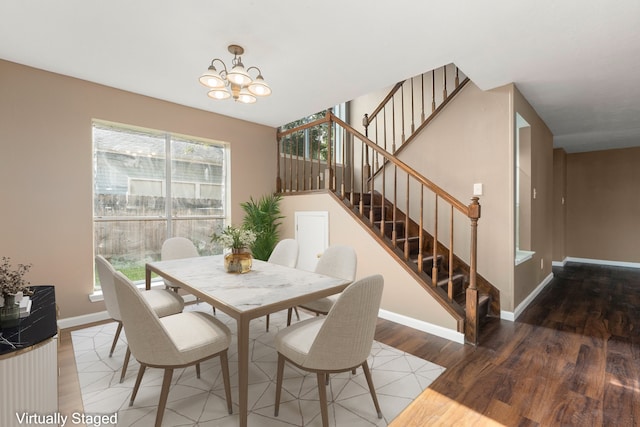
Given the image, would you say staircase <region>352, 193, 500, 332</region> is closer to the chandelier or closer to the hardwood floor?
the hardwood floor

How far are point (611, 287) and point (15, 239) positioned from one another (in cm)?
757

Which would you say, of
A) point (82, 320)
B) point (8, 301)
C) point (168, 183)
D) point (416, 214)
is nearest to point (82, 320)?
point (82, 320)

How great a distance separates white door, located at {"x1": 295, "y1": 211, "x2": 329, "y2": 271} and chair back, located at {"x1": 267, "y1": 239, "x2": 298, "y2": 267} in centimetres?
84

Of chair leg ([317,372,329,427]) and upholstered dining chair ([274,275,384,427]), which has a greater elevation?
upholstered dining chair ([274,275,384,427])

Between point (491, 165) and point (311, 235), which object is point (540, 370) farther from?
point (311, 235)

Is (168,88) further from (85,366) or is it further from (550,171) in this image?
(550,171)

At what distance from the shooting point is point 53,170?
2.92m

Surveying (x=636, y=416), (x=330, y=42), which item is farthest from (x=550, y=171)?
(x=330, y=42)

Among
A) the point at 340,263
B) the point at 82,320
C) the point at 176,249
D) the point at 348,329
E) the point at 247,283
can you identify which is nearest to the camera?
the point at 348,329

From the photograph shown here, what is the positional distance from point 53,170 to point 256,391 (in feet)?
9.58

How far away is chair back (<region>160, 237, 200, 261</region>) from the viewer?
3.18 m

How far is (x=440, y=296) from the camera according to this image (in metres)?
2.81

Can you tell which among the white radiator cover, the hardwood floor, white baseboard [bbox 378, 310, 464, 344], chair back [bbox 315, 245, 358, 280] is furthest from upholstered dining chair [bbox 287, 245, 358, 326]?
the white radiator cover

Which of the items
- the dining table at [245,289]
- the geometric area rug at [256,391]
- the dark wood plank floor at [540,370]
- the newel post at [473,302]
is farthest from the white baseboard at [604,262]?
the dining table at [245,289]
